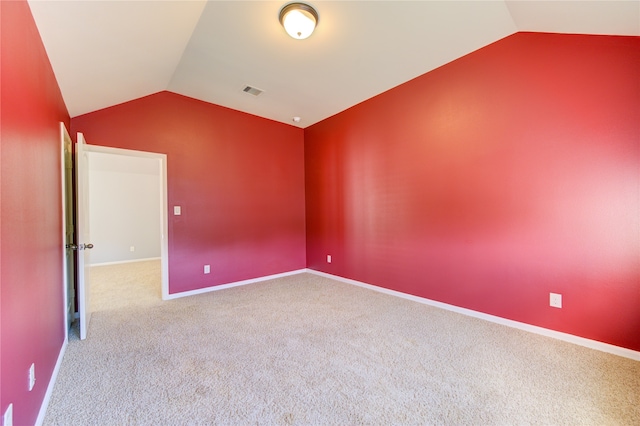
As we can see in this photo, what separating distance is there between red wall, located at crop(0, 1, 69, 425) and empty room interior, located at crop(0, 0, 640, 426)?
0.06 ft

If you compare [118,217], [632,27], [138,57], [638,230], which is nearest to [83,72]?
[138,57]

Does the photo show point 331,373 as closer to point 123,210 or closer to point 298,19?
point 298,19

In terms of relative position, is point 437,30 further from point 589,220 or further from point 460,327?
point 460,327

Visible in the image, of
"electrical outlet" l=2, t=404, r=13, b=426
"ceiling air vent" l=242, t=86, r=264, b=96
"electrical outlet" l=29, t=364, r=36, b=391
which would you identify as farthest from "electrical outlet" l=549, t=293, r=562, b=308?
"ceiling air vent" l=242, t=86, r=264, b=96

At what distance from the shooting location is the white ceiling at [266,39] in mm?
1846

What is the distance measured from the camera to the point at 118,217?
6.21 m

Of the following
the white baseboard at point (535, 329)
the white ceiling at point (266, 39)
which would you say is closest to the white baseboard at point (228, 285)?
the white baseboard at point (535, 329)

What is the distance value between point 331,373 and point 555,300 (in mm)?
2021

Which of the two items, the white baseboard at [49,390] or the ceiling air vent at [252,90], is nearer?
the white baseboard at [49,390]

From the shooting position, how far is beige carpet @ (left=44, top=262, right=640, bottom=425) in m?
1.49

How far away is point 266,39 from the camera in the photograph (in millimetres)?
2510

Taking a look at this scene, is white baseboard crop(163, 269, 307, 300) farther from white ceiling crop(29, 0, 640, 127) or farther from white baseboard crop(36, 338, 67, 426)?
white ceiling crop(29, 0, 640, 127)

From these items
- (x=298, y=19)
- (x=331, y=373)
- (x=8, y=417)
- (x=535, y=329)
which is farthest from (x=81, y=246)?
(x=535, y=329)

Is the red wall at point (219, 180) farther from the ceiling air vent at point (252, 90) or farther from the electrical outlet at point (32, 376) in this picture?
the electrical outlet at point (32, 376)
